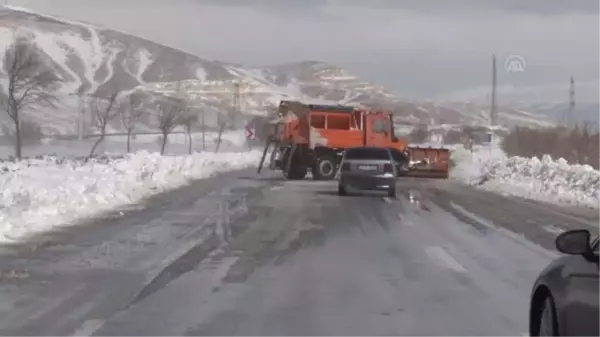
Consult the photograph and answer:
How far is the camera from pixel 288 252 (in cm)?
1472

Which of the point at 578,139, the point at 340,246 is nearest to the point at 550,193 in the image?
the point at 340,246

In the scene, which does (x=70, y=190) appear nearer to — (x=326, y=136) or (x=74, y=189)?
(x=74, y=189)

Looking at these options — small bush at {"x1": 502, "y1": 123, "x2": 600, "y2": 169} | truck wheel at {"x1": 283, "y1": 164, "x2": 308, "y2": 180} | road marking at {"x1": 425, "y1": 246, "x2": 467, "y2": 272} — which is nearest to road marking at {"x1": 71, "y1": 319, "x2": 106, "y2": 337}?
road marking at {"x1": 425, "y1": 246, "x2": 467, "y2": 272}

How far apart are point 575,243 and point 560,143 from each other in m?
52.8

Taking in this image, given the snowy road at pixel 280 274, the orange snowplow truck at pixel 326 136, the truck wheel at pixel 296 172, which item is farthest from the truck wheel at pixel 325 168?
the snowy road at pixel 280 274

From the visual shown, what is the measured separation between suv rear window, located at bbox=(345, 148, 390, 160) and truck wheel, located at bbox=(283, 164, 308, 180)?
39.2 feet

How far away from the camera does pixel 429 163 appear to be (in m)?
46.9

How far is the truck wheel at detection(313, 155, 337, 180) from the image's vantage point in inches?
1654

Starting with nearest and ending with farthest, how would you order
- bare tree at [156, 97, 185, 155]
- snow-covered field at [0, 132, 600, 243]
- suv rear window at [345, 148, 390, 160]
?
snow-covered field at [0, 132, 600, 243]
suv rear window at [345, 148, 390, 160]
bare tree at [156, 97, 185, 155]

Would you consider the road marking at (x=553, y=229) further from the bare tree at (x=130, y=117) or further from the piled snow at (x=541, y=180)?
the bare tree at (x=130, y=117)

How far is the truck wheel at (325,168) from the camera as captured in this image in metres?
42.0

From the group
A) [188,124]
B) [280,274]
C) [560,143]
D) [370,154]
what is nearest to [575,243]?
[280,274]

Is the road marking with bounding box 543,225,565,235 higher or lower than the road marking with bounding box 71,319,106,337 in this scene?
lower

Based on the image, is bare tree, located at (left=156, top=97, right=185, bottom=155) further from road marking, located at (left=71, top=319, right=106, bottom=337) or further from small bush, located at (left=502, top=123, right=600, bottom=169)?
road marking, located at (left=71, top=319, right=106, bottom=337)
